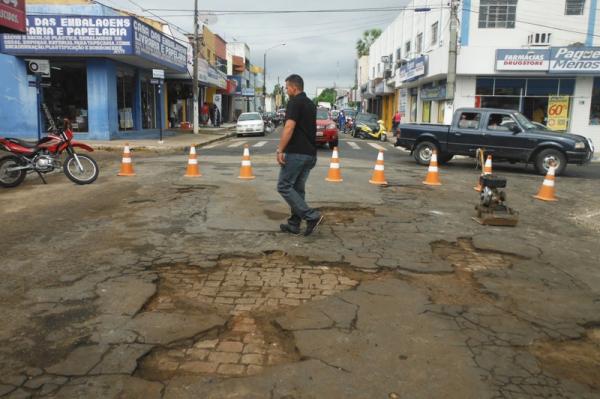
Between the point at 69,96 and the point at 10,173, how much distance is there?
14205 millimetres

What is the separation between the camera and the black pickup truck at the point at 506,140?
563 inches

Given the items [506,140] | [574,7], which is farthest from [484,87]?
[506,140]

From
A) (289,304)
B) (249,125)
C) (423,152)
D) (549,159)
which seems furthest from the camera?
(249,125)

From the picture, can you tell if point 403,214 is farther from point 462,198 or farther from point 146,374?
point 146,374

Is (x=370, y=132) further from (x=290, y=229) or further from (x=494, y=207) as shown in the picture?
(x=290, y=229)

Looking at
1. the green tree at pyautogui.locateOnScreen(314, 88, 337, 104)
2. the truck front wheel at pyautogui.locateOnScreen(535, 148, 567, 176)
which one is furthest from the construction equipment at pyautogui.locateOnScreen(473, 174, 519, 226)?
the green tree at pyautogui.locateOnScreen(314, 88, 337, 104)

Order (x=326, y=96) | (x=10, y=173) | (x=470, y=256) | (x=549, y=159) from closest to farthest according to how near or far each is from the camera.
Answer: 1. (x=470, y=256)
2. (x=10, y=173)
3. (x=549, y=159)
4. (x=326, y=96)

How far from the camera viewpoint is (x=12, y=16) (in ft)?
43.1

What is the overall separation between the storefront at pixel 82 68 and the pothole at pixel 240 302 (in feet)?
55.5

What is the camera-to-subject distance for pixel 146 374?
3.23 meters

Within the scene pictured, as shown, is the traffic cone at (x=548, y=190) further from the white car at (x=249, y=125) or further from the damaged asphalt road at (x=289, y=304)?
the white car at (x=249, y=125)

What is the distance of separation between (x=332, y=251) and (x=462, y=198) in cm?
501

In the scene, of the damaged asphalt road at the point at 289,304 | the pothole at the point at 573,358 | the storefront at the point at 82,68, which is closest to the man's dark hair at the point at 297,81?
the damaged asphalt road at the point at 289,304

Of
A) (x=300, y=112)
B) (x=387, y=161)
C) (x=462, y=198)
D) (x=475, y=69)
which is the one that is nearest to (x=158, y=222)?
(x=300, y=112)
